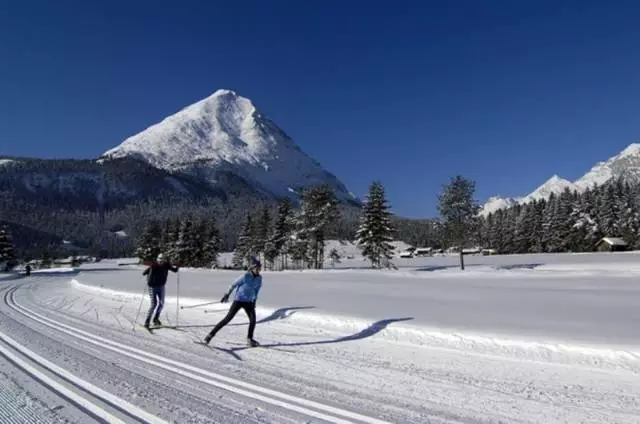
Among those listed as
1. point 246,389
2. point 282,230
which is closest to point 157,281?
point 246,389

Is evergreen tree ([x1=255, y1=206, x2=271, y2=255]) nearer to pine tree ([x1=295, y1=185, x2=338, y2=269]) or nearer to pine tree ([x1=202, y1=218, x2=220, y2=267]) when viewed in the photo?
pine tree ([x1=202, y1=218, x2=220, y2=267])

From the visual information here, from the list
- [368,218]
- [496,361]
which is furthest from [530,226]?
[496,361]

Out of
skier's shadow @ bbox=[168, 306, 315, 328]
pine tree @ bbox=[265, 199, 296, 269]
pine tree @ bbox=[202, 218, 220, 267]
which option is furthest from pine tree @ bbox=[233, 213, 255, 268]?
skier's shadow @ bbox=[168, 306, 315, 328]

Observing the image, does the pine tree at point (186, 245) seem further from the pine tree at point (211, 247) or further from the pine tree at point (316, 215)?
the pine tree at point (316, 215)

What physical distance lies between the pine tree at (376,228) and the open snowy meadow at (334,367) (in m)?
34.6

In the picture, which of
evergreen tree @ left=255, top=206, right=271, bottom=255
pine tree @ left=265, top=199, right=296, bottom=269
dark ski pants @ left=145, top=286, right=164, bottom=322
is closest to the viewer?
dark ski pants @ left=145, top=286, right=164, bottom=322

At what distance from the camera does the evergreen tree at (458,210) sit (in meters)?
43.4

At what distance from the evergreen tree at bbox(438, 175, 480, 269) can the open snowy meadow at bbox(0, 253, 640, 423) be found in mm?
28991

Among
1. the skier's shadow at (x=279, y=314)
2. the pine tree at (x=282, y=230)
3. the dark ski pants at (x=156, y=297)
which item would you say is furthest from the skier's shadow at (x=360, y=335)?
the pine tree at (x=282, y=230)

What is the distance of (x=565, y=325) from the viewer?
37.5 ft

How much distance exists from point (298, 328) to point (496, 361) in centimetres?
565

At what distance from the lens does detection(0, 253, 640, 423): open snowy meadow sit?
552cm

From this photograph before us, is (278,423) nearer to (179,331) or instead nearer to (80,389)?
(80,389)

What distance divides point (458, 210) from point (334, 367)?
127ft
